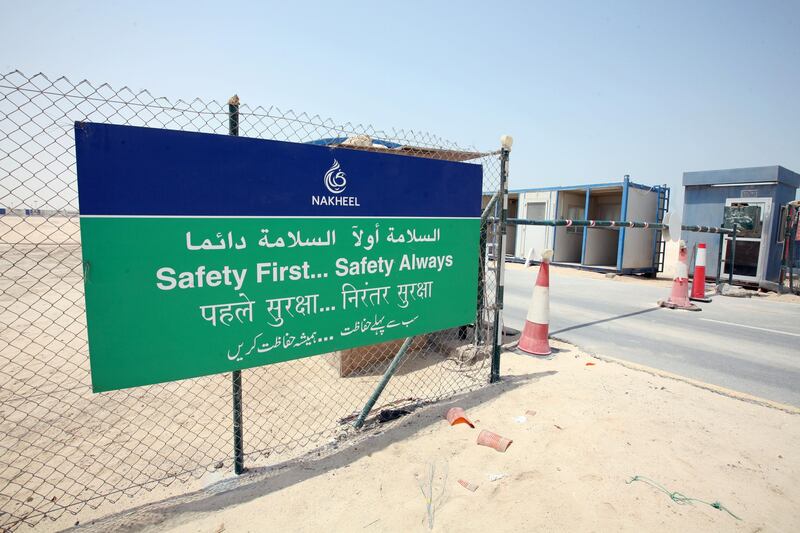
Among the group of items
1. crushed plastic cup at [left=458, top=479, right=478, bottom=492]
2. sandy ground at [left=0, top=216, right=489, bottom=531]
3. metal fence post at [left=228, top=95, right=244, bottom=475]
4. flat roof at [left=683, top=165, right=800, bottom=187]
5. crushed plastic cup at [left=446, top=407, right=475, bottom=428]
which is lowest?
sandy ground at [left=0, top=216, right=489, bottom=531]

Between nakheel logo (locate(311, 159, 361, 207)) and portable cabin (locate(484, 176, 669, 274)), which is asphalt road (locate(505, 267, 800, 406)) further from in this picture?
portable cabin (locate(484, 176, 669, 274))

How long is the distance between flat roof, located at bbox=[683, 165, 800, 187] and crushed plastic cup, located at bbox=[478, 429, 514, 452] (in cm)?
1388

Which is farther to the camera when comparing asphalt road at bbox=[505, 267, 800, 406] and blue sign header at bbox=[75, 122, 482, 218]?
asphalt road at bbox=[505, 267, 800, 406]

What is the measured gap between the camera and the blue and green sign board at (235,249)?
6.93 feet

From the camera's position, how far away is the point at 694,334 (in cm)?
633

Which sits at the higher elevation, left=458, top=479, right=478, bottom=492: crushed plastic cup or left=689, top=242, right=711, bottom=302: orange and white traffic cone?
left=689, top=242, right=711, bottom=302: orange and white traffic cone

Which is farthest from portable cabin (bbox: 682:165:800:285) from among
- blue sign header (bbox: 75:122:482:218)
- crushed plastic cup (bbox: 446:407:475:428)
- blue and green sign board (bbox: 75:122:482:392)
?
blue sign header (bbox: 75:122:482:218)

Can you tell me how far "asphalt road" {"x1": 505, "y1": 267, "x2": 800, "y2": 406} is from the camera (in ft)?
15.1

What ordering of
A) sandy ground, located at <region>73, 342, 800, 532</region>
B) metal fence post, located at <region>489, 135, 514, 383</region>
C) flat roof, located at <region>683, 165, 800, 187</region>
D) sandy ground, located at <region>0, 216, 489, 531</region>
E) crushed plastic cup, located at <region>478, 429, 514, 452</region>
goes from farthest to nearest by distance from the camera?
flat roof, located at <region>683, 165, 800, 187</region> < metal fence post, located at <region>489, 135, 514, 383</region> < crushed plastic cup, located at <region>478, 429, 514, 452</region> < sandy ground, located at <region>0, 216, 489, 531</region> < sandy ground, located at <region>73, 342, 800, 532</region>

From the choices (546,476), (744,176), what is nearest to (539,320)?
(546,476)

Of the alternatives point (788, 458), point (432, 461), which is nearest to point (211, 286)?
point (432, 461)

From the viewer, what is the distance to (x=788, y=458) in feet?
9.33

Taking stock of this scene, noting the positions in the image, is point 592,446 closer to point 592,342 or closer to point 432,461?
point 432,461

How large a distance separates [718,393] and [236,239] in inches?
185
